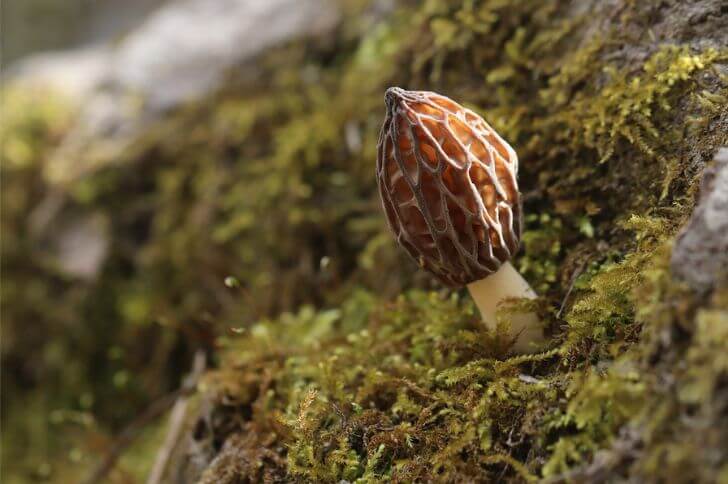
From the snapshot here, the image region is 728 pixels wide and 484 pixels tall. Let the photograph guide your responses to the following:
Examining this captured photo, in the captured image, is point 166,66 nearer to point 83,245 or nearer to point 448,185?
point 83,245

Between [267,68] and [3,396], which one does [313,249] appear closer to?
[267,68]

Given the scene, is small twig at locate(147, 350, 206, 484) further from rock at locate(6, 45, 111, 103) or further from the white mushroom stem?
rock at locate(6, 45, 111, 103)

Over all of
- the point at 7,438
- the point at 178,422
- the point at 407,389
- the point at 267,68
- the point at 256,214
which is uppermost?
the point at 267,68

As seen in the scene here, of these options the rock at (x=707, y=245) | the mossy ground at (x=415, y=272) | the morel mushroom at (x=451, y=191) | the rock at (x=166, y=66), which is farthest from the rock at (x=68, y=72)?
the rock at (x=707, y=245)

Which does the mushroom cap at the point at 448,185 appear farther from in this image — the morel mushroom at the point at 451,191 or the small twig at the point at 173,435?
the small twig at the point at 173,435

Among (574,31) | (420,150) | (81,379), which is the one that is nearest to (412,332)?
(420,150)

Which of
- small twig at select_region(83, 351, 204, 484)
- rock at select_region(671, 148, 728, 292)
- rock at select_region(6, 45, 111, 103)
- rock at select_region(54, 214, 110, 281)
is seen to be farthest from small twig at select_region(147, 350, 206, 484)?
rock at select_region(6, 45, 111, 103)
